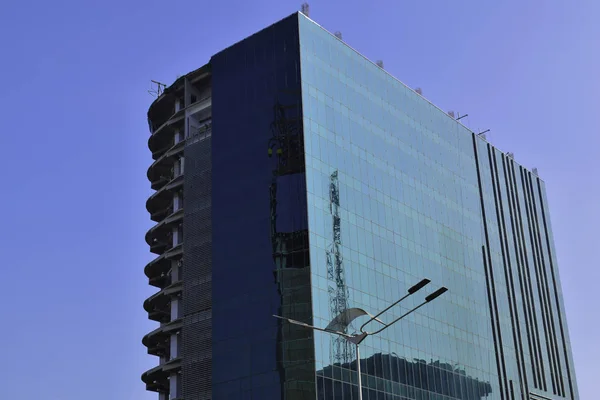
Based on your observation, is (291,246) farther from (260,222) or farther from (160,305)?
(160,305)

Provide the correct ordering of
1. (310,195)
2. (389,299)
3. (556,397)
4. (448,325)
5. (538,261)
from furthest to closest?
(538,261)
(556,397)
(448,325)
(389,299)
(310,195)

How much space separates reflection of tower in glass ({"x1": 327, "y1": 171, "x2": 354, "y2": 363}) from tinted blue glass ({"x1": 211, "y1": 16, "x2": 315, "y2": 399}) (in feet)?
8.55

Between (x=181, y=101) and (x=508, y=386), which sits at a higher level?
(x=181, y=101)

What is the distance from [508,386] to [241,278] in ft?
119

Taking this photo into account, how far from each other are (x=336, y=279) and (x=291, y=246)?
181 inches

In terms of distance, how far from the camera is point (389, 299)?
76.8m

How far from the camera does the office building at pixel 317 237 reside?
6950 centimetres

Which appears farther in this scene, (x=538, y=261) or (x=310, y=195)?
(x=538, y=261)

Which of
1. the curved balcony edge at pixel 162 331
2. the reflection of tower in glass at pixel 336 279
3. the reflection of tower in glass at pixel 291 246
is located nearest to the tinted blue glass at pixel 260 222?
the reflection of tower in glass at pixel 291 246

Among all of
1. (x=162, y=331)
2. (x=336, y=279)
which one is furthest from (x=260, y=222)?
(x=162, y=331)

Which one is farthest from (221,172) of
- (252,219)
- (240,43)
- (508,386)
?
(508,386)

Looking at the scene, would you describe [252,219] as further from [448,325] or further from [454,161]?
[454,161]

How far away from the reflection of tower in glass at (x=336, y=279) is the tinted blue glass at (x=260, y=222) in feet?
8.55

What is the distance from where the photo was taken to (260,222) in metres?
72.5
